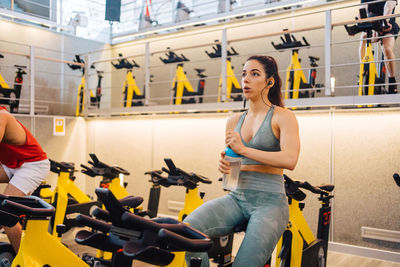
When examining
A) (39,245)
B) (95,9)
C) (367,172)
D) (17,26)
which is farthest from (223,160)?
(95,9)

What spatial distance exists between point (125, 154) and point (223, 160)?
447 centimetres

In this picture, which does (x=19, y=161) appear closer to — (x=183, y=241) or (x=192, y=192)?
(x=192, y=192)

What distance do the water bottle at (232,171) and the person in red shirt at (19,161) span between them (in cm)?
152

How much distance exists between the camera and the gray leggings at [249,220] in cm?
167

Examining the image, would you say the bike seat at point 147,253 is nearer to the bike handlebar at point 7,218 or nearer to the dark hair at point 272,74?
the bike handlebar at point 7,218

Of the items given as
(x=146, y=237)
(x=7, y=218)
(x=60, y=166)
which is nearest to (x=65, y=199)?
(x=60, y=166)

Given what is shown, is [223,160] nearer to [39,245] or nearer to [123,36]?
[39,245]

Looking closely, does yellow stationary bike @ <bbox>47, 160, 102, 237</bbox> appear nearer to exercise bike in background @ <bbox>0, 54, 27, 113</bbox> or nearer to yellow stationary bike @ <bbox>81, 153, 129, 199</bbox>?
yellow stationary bike @ <bbox>81, 153, 129, 199</bbox>

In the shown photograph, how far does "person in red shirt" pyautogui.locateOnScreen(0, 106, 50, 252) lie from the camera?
2.60m

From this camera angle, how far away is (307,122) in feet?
14.8

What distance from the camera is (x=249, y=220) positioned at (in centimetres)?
180

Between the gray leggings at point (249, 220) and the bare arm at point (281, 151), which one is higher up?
the bare arm at point (281, 151)

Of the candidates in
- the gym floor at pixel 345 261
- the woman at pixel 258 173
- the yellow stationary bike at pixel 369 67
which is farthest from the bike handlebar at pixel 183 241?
the yellow stationary bike at pixel 369 67

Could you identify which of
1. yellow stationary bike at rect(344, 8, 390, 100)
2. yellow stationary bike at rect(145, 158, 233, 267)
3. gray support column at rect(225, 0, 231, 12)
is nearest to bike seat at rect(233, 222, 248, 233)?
yellow stationary bike at rect(145, 158, 233, 267)
